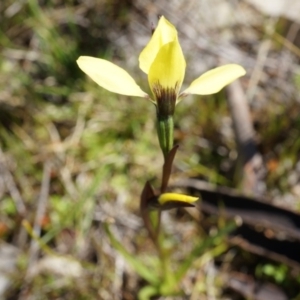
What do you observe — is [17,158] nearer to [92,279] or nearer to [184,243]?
[92,279]

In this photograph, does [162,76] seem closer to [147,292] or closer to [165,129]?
[165,129]

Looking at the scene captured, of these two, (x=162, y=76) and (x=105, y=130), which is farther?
(x=105, y=130)

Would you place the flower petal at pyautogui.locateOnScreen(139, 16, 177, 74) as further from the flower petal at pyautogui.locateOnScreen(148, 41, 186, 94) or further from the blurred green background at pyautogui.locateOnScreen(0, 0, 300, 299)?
the blurred green background at pyautogui.locateOnScreen(0, 0, 300, 299)

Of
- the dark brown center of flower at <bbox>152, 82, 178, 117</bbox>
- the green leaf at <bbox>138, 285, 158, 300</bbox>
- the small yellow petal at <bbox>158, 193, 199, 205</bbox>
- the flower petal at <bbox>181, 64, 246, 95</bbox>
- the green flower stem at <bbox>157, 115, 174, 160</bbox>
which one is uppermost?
the flower petal at <bbox>181, 64, 246, 95</bbox>

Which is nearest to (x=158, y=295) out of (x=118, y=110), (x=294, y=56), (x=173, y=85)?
(x=118, y=110)

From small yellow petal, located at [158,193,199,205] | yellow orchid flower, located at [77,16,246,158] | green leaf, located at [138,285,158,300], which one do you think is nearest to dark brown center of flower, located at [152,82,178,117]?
yellow orchid flower, located at [77,16,246,158]

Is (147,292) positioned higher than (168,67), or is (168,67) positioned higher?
(168,67)

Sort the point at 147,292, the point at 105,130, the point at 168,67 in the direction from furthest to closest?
the point at 105,130
the point at 147,292
the point at 168,67

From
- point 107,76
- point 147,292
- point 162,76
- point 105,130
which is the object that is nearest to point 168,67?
point 162,76

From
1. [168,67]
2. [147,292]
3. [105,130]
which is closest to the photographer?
[168,67]
